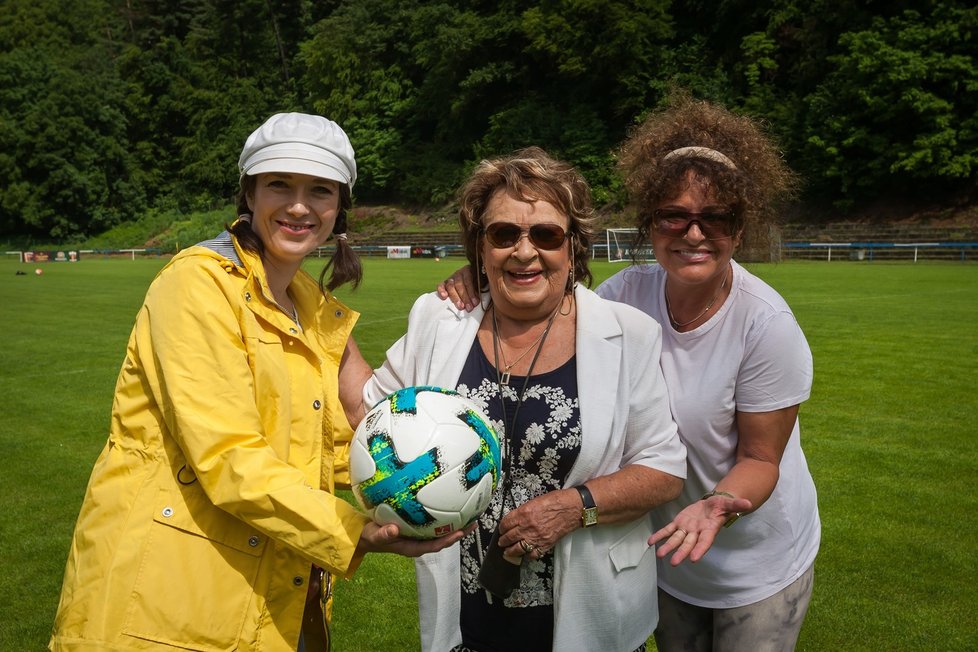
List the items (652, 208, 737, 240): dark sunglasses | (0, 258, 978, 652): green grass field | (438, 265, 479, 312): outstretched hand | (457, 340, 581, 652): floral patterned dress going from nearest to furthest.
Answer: (457, 340, 581, 652): floral patterned dress < (652, 208, 737, 240): dark sunglasses < (438, 265, 479, 312): outstretched hand < (0, 258, 978, 652): green grass field

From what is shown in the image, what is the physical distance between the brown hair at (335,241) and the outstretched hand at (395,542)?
1.00m

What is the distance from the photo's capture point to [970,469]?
720cm

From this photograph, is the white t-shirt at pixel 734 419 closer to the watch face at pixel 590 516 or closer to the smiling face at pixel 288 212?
the watch face at pixel 590 516

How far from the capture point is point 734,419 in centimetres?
293

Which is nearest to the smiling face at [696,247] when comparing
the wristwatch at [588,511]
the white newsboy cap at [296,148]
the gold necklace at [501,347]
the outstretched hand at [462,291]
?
the gold necklace at [501,347]

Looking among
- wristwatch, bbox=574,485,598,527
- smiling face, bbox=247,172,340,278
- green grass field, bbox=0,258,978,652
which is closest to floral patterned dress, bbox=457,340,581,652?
wristwatch, bbox=574,485,598,527

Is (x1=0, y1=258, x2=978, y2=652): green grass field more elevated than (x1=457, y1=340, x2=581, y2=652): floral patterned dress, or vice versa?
(x1=457, y1=340, x2=581, y2=652): floral patterned dress

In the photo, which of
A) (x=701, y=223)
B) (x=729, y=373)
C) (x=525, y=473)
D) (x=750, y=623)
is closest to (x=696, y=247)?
(x=701, y=223)

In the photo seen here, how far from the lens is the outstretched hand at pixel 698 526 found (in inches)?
101

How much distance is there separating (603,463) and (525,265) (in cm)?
73

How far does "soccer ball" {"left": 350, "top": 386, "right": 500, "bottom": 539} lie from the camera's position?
Result: 244cm

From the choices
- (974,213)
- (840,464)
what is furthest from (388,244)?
(840,464)

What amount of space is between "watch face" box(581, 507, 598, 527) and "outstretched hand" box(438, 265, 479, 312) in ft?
2.87

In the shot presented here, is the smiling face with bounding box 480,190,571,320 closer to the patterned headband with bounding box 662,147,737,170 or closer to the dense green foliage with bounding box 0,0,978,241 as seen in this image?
the patterned headband with bounding box 662,147,737,170
